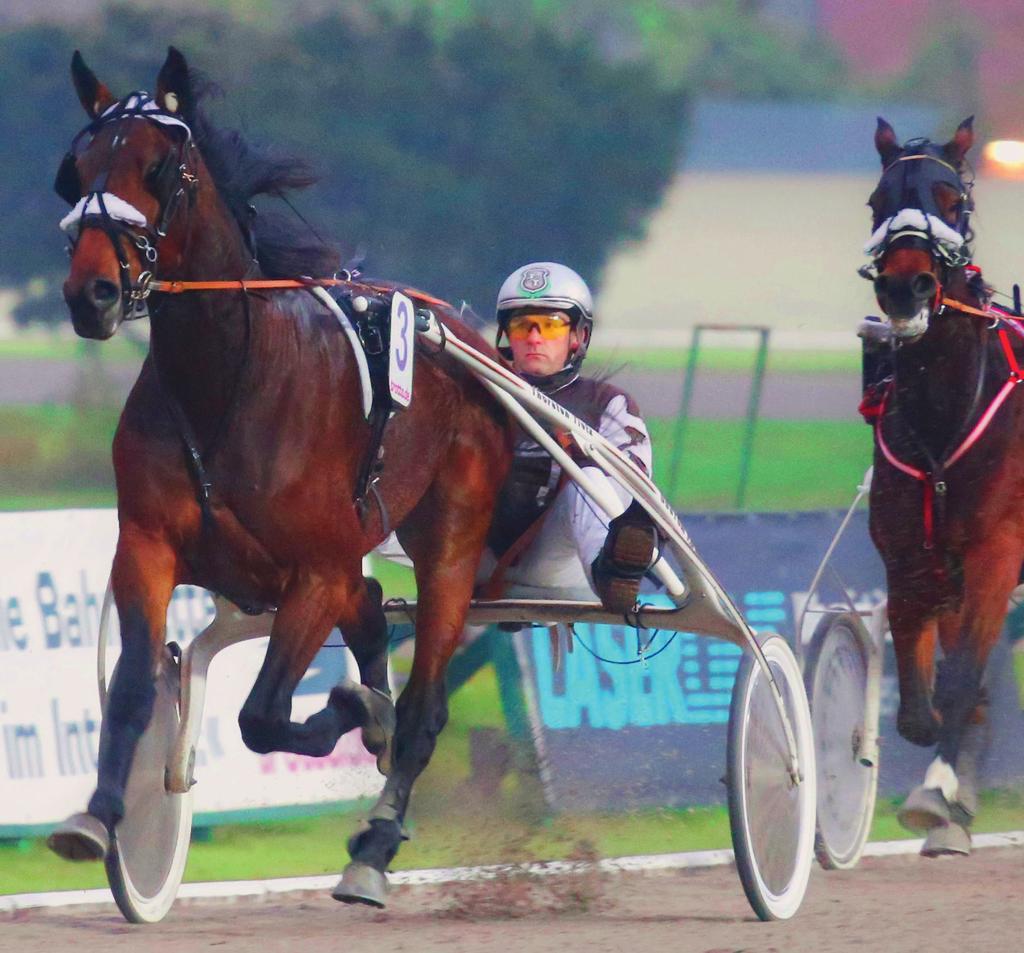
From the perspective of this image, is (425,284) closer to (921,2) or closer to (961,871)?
(921,2)

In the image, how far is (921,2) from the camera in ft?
49.9

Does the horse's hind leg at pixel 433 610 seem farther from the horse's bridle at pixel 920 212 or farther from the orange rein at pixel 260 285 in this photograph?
the horse's bridle at pixel 920 212

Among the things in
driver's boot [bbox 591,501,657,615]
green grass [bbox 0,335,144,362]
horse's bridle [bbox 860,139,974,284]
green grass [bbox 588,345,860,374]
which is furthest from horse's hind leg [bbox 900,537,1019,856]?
green grass [bbox 0,335,144,362]

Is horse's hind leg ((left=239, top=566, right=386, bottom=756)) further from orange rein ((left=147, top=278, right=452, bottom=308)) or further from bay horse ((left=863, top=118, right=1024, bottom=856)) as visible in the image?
bay horse ((left=863, top=118, right=1024, bottom=856))

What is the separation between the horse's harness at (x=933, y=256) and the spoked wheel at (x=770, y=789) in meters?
0.53

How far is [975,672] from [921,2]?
36.5ft

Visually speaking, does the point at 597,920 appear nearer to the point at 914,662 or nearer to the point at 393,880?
the point at 393,880

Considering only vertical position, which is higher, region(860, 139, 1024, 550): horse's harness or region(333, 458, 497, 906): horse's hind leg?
region(860, 139, 1024, 550): horse's harness

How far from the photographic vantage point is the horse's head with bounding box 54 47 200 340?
11.9 feet

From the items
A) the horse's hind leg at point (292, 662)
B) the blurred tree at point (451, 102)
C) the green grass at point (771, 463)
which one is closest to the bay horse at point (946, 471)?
the horse's hind leg at point (292, 662)

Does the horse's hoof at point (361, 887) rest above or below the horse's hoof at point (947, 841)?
below

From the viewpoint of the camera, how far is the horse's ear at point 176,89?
13.1 feet

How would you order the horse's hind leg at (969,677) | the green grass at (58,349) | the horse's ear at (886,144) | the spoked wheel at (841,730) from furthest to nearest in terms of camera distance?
the green grass at (58,349)
the spoked wheel at (841,730)
the horse's ear at (886,144)
the horse's hind leg at (969,677)

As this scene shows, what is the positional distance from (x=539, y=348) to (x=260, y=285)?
3.60 feet
